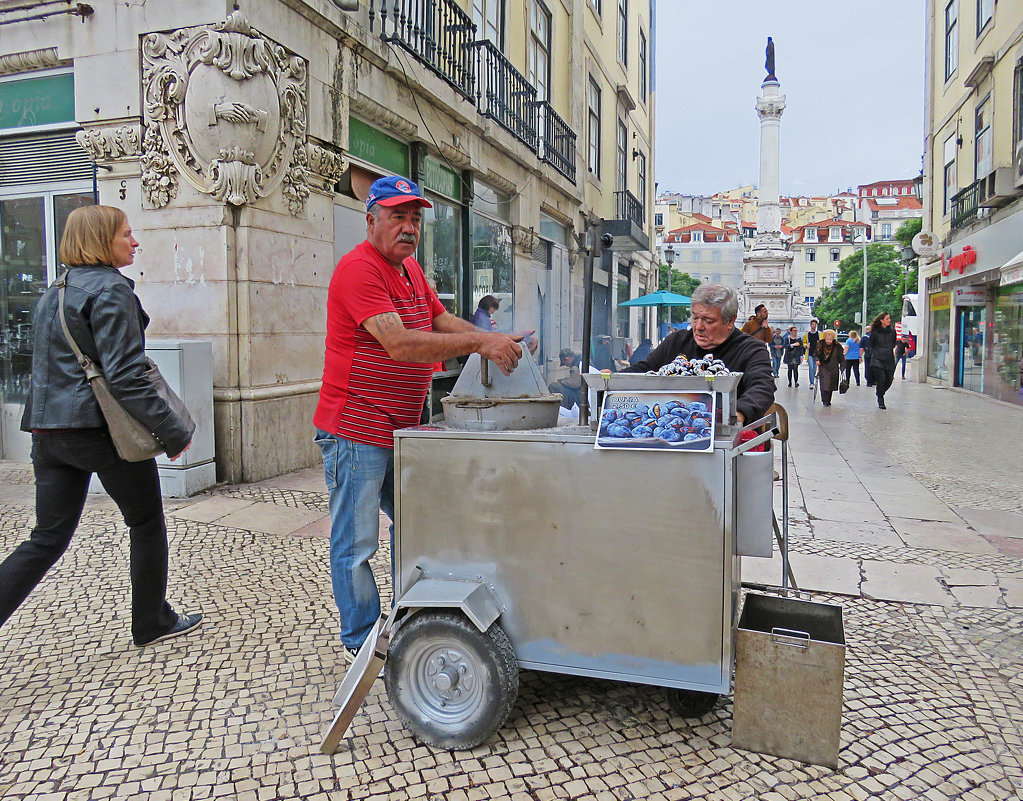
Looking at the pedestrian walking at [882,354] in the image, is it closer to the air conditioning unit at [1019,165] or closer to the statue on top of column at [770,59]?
the air conditioning unit at [1019,165]

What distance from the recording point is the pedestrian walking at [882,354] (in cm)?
1462

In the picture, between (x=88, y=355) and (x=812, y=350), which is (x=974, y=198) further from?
(x=88, y=355)

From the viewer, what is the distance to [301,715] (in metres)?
2.77

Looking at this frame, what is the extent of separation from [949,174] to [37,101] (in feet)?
73.5

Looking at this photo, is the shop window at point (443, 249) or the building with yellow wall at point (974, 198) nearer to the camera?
the shop window at point (443, 249)

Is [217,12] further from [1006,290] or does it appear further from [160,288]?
[1006,290]

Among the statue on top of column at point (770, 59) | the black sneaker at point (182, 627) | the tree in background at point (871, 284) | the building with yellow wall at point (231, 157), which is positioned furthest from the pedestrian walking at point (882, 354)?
the tree in background at point (871, 284)

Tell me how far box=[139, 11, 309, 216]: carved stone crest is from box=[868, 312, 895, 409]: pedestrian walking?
477 inches

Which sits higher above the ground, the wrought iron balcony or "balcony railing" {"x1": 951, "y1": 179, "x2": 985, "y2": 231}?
the wrought iron balcony

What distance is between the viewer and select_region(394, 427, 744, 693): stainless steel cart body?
7.78 ft

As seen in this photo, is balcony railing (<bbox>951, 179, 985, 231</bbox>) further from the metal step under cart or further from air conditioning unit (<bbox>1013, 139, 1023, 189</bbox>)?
the metal step under cart

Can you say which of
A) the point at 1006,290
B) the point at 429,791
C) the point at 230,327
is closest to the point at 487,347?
the point at 429,791

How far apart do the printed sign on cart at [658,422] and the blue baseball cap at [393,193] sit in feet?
3.46

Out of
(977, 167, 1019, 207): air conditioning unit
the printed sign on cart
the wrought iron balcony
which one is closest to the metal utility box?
the printed sign on cart
